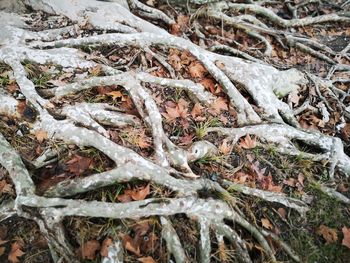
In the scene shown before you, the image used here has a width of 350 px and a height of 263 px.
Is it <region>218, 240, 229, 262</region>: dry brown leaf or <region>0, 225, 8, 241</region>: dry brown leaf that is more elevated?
<region>0, 225, 8, 241</region>: dry brown leaf

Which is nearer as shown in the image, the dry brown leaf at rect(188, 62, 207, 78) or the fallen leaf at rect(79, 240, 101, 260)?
the fallen leaf at rect(79, 240, 101, 260)

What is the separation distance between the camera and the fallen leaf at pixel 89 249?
9.04 ft

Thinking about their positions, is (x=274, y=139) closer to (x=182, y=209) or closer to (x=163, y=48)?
(x=182, y=209)

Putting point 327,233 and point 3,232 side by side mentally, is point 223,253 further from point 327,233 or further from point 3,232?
point 3,232

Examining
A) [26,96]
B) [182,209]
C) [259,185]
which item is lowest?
[259,185]

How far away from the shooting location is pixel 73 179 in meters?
3.00

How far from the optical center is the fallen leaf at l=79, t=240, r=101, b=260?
2.75m

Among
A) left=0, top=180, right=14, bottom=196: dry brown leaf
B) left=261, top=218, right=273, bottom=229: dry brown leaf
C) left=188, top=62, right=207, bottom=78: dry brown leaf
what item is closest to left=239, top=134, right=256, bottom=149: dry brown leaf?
left=261, top=218, right=273, bottom=229: dry brown leaf

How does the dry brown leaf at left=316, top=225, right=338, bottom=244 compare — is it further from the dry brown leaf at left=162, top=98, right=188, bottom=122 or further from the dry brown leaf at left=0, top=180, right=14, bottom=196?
the dry brown leaf at left=0, top=180, right=14, bottom=196

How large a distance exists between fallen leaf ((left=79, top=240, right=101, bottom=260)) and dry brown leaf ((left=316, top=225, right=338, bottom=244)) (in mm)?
1989

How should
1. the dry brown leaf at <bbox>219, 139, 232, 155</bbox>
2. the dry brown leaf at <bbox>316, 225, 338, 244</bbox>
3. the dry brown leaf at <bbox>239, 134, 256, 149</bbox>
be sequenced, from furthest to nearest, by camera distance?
the dry brown leaf at <bbox>239, 134, 256, 149</bbox> < the dry brown leaf at <bbox>219, 139, 232, 155</bbox> < the dry brown leaf at <bbox>316, 225, 338, 244</bbox>

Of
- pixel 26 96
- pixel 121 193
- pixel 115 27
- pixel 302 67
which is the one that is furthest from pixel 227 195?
pixel 302 67

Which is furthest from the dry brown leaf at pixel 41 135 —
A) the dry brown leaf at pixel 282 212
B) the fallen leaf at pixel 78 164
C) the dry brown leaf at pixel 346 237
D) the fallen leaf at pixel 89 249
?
the dry brown leaf at pixel 346 237

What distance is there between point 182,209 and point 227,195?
0.47 metres
